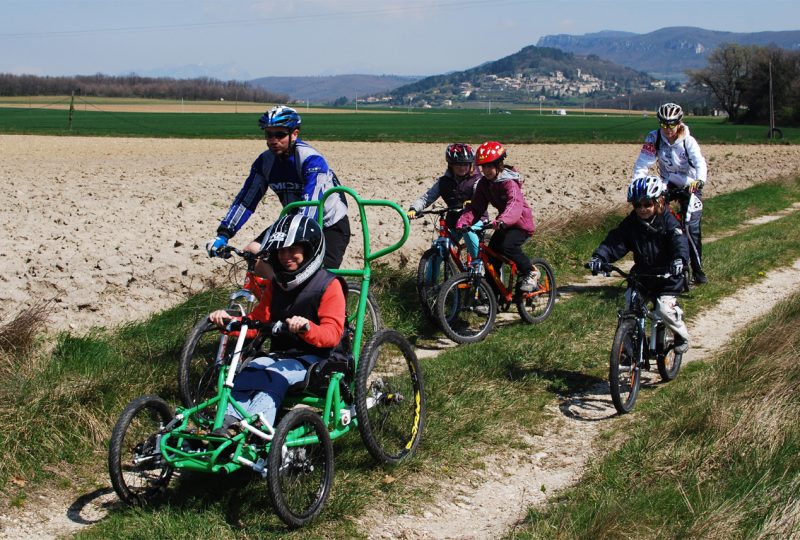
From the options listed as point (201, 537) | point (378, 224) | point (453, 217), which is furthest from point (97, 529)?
point (378, 224)

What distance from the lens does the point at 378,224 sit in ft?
46.6

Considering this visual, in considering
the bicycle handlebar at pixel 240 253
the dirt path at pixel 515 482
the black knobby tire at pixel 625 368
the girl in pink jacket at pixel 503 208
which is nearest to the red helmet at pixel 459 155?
the girl in pink jacket at pixel 503 208

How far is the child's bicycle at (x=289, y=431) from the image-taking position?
4.82 metres

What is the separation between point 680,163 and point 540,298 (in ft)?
8.35

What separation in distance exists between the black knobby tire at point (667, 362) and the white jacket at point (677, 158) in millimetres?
3464

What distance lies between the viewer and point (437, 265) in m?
9.62

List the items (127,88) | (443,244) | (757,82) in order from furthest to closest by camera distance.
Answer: (127,88) → (757,82) → (443,244)

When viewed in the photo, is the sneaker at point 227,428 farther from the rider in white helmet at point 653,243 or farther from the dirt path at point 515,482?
the rider in white helmet at point 653,243

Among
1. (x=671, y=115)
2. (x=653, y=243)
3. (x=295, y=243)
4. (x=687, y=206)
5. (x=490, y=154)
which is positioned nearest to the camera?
(x=295, y=243)

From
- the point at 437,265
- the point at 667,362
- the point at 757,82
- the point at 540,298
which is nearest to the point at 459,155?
the point at 437,265

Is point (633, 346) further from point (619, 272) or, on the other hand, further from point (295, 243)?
point (295, 243)

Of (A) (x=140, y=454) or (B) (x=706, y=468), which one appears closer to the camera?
(A) (x=140, y=454)

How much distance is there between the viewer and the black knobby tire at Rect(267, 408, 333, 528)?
4715 millimetres

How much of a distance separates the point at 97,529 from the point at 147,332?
333 centimetres
